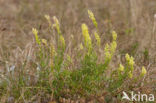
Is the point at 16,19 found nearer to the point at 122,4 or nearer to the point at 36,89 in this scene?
the point at 122,4

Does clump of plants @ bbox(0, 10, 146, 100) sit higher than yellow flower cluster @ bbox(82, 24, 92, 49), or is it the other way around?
yellow flower cluster @ bbox(82, 24, 92, 49)

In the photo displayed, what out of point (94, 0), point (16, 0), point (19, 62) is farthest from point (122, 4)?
point (19, 62)

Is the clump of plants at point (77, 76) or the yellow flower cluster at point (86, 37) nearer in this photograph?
the yellow flower cluster at point (86, 37)

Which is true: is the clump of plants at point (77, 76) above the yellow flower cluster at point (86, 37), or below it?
below

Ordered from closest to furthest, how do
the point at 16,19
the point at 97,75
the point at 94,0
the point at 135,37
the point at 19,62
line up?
1. the point at 97,75
2. the point at 19,62
3. the point at 135,37
4. the point at 16,19
5. the point at 94,0

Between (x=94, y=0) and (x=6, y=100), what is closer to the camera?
(x=6, y=100)

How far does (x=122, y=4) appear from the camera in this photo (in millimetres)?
4562

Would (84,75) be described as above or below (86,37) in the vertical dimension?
below

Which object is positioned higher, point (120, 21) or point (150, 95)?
point (120, 21)

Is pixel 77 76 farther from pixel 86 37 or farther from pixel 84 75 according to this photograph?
pixel 86 37

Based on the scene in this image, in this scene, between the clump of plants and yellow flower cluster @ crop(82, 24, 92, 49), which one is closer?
yellow flower cluster @ crop(82, 24, 92, 49)

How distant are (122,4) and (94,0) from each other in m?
0.89

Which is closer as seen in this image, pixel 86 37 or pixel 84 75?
pixel 86 37

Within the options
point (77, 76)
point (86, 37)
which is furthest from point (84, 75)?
point (86, 37)
